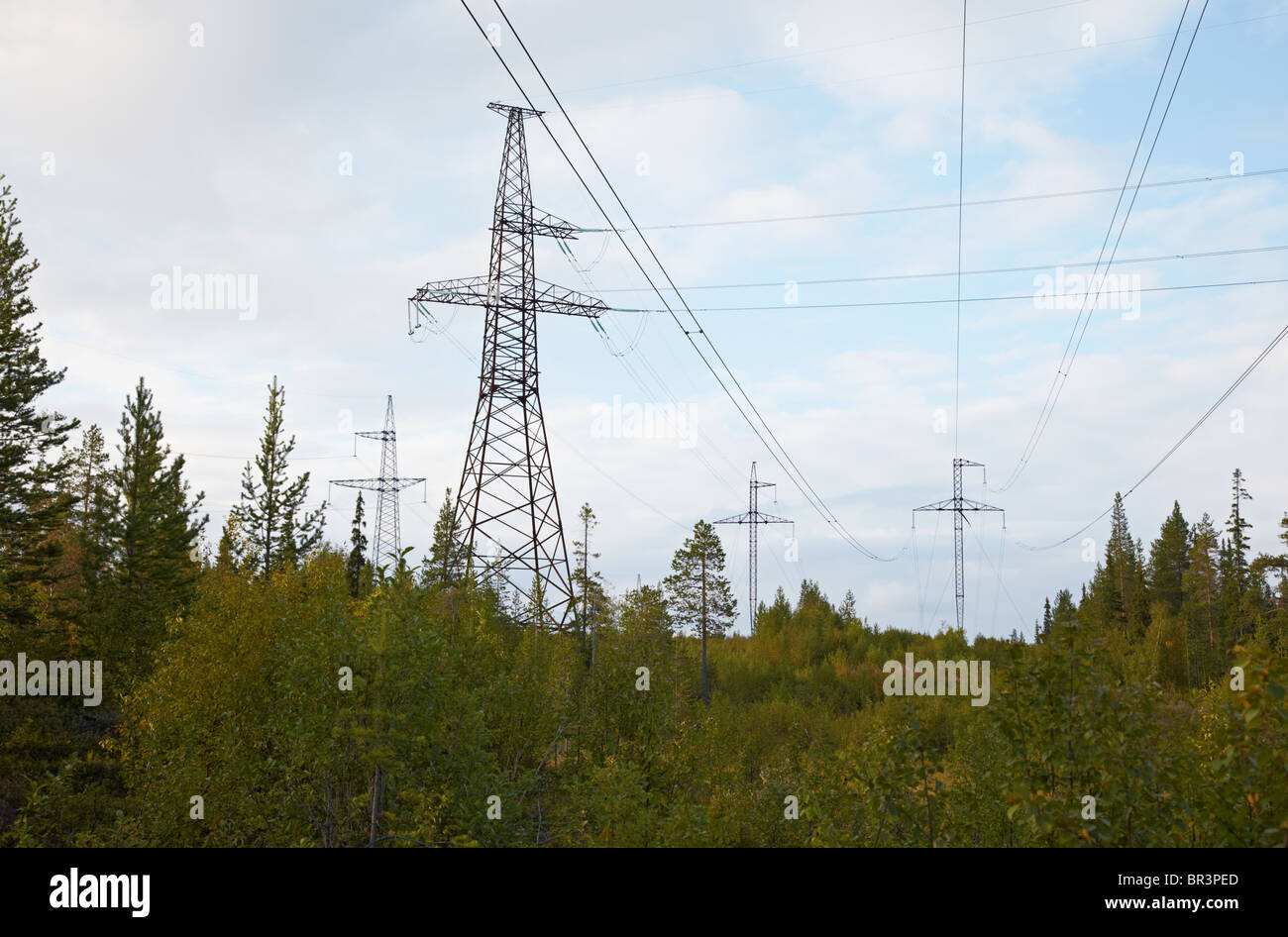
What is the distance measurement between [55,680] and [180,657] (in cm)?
2844

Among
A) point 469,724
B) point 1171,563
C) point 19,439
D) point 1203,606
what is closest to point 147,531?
point 19,439

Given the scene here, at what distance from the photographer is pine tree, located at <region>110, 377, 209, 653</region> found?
54062 millimetres

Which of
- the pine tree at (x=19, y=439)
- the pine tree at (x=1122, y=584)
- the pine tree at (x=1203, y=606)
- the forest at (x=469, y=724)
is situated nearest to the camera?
the forest at (x=469, y=724)

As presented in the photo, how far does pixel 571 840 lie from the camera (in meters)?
15.9

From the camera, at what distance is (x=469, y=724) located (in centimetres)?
1391

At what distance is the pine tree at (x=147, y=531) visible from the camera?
54062 mm

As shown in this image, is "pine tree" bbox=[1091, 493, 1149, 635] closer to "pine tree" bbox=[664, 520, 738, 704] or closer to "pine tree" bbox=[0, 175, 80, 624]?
"pine tree" bbox=[664, 520, 738, 704]

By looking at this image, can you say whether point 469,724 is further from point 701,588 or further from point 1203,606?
point 1203,606

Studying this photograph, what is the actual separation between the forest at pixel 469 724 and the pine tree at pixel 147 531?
0.19 m

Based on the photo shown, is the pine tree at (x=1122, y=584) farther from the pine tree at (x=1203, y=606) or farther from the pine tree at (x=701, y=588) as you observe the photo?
the pine tree at (x=701, y=588)

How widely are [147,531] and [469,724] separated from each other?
51179mm

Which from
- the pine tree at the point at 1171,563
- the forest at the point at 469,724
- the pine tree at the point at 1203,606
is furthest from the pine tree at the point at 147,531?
the pine tree at the point at 1171,563

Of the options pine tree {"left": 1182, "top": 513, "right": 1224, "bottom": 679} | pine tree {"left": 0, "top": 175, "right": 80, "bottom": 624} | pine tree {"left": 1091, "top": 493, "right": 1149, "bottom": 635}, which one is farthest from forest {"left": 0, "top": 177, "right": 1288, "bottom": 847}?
pine tree {"left": 1091, "top": 493, "right": 1149, "bottom": 635}
